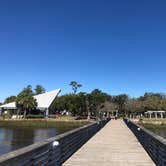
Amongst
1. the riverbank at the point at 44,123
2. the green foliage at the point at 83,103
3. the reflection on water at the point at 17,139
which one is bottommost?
the reflection on water at the point at 17,139

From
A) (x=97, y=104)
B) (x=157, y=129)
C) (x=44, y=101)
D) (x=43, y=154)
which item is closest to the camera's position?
(x=43, y=154)

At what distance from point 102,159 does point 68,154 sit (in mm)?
1173

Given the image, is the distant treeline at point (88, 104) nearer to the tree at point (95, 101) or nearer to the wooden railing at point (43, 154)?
the tree at point (95, 101)

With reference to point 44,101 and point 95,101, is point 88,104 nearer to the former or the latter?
point 95,101

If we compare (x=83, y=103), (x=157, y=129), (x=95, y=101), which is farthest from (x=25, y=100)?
(x=157, y=129)

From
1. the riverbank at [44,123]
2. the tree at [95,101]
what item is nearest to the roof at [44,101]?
the tree at [95,101]

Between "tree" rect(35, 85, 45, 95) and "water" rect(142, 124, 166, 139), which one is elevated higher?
"tree" rect(35, 85, 45, 95)

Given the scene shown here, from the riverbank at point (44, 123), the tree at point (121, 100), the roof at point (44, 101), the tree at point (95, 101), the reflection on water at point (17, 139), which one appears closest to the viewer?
the reflection on water at point (17, 139)

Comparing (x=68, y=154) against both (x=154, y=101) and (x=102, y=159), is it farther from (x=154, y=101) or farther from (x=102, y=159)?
(x=154, y=101)

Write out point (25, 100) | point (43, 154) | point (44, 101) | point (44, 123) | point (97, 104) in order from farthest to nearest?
point (97, 104) → point (44, 101) → point (25, 100) → point (44, 123) → point (43, 154)

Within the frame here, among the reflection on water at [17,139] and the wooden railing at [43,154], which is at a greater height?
the wooden railing at [43,154]

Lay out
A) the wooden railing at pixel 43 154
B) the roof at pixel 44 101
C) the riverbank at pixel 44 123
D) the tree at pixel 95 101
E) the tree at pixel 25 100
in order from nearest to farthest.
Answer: the wooden railing at pixel 43 154
the riverbank at pixel 44 123
the tree at pixel 25 100
the tree at pixel 95 101
the roof at pixel 44 101

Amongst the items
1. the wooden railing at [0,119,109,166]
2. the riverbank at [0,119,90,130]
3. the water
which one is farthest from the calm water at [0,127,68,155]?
the water

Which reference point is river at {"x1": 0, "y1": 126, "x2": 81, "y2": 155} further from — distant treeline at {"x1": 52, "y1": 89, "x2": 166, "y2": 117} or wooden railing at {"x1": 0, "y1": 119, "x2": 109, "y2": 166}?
distant treeline at {"x1": 52, "y1": 89, "x2": 166, "y2": 117}
